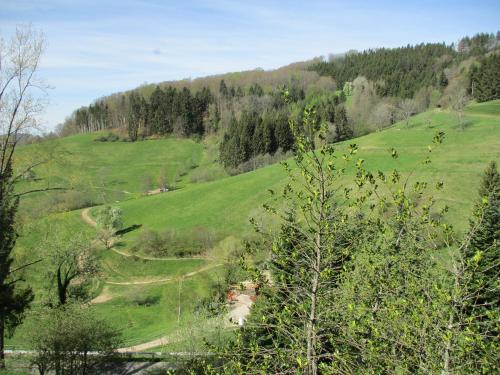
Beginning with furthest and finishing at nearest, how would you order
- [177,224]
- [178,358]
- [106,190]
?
[106,190] < [177,224] < [178,358]

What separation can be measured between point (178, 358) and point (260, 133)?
262ft

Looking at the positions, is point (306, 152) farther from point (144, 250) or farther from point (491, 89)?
point (491, 89)

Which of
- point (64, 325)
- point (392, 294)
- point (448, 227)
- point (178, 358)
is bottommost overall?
point (178, 358)

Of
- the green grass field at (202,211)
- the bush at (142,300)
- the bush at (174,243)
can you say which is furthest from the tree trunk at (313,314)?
the bush at (174,243)

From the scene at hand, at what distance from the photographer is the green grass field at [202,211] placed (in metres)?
42.9

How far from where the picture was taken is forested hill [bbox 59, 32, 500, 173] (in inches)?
3915

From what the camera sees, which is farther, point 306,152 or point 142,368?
point 142,368

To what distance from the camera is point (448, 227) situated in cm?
687

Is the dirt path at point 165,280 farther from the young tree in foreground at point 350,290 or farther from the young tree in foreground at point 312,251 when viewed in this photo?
the young tree in foreground at point 312,251

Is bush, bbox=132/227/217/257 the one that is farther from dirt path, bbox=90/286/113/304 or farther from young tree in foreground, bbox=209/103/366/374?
young tree in foreground, bbox=209/103/366/374

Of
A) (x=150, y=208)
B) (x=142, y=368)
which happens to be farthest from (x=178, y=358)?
(x=150, y=208)

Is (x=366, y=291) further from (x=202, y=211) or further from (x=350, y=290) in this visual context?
(x=202, y=211)

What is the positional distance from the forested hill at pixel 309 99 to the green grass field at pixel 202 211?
33.1 feet

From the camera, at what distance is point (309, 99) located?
115562 millimetres
